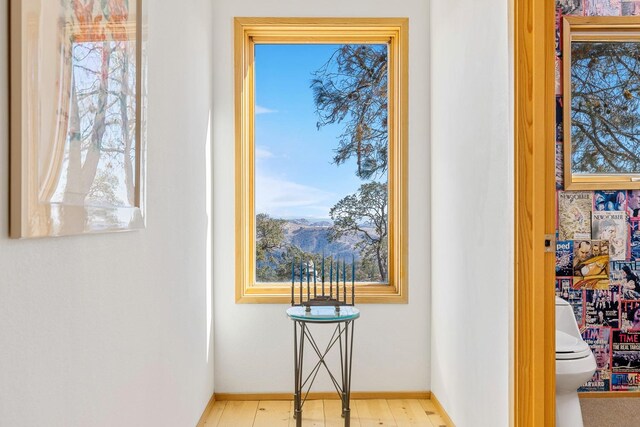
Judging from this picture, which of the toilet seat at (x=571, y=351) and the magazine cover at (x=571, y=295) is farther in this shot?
the magazine cover at (x=571, y=295)

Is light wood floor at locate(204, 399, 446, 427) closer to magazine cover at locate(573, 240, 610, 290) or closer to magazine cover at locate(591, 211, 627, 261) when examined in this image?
magazine cover at locate(573, 240, 610, 290)

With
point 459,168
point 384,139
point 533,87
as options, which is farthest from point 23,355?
point 384,139

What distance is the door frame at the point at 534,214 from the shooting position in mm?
1975

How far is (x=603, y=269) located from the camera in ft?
11.1

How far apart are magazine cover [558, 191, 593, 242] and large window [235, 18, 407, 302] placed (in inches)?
38.5

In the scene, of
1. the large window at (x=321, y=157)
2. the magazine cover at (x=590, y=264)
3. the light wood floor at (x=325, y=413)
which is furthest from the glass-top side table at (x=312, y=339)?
the magazine cover at (x=590, y=264)

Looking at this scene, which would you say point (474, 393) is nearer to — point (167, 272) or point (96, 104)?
point (167, 272)

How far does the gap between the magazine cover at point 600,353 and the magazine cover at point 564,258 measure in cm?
37

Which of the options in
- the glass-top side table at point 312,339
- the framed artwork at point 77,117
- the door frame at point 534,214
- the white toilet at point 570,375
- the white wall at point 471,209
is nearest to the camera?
the framed artwork at point 77,117

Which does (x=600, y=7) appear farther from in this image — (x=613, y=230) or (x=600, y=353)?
(x=600, y=353)

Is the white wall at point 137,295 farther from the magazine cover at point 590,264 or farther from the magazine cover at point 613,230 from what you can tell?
the magazine cover at point 613,230

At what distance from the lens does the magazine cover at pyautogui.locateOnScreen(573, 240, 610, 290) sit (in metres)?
3.37

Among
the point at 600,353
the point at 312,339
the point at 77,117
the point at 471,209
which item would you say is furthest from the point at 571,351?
the point at 77,117

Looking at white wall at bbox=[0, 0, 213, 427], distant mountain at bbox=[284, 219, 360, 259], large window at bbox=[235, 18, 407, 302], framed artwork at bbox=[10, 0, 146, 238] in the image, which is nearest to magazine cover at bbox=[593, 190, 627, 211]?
large window at bbox=[235, 18, 407, 302]
